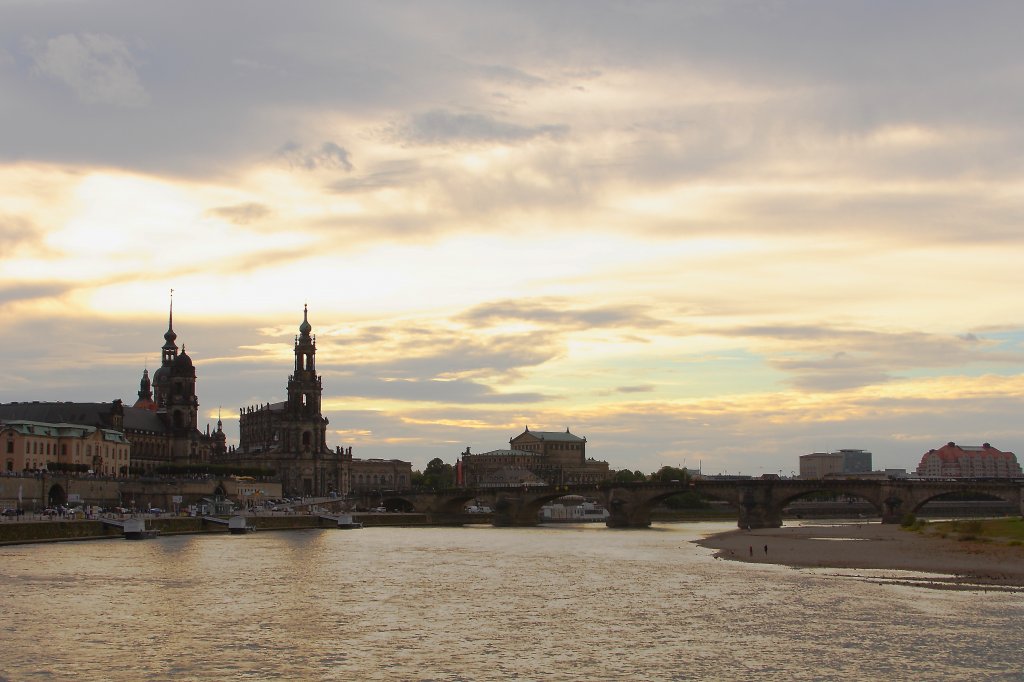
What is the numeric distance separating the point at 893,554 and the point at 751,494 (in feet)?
189

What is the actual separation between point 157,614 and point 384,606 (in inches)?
372

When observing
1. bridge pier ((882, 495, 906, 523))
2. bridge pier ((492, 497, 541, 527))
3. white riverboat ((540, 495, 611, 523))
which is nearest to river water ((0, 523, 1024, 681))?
bridge pier ((882, 495, 906, 523))

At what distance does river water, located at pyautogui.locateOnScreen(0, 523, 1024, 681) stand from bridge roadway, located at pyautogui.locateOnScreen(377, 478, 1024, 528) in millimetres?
62148

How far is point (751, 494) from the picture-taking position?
13438 centimetres

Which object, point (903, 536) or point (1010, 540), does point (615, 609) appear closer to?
point (1010, 540)

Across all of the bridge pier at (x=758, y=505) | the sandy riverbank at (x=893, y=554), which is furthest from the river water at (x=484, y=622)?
the bridge pier at (x=758, y=505)

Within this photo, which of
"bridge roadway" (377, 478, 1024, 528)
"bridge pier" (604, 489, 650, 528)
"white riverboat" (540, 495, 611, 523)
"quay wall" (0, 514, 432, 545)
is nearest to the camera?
"quay wall" (0, 514, 432, 545)

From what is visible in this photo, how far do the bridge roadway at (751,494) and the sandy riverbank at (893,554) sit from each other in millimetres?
24571

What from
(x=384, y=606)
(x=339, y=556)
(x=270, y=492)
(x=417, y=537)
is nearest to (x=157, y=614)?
(x=384, y=606)

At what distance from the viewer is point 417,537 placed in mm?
114375

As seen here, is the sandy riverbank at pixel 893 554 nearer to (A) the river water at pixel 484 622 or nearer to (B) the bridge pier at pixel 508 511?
(A) the river water at pixel 484 622

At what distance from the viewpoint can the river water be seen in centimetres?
3666

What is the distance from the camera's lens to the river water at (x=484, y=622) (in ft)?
120

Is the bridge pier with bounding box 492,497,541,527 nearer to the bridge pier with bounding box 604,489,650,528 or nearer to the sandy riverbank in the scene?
the bridge pier with bounding box 604,489,650,528
